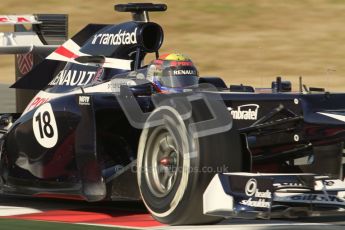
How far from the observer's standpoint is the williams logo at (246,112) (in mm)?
7176

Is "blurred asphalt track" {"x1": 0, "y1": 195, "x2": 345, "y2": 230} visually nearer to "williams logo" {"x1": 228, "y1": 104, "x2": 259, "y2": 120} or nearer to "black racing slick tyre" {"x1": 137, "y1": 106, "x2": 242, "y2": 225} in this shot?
"black racing slick tyre" {"x1": 137, "y1": 106, "x2": 242, "y2": 225}

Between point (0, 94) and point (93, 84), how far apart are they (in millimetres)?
13919

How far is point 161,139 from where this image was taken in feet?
24.0

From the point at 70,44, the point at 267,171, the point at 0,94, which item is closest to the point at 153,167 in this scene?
the point at 267,171

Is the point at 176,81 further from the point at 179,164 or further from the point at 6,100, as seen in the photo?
the point at 6,100

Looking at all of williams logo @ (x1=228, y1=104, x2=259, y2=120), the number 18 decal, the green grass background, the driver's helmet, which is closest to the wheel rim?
williams logo @ (x1=228, y1=104, x2=259, y2=120)

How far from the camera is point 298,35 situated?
2822 centimetres

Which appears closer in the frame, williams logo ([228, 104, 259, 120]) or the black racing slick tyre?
the black racing slick tyre

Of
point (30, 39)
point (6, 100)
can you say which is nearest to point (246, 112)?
point (30, 39)

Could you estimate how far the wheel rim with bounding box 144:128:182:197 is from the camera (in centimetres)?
723

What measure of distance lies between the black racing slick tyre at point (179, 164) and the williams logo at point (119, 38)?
1.64 m

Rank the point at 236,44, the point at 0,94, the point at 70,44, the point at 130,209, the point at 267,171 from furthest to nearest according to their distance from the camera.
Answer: the point at 236,44 → the point at 0,94 → the point at 70,44 → the point at 130,209 → the point at 267,171

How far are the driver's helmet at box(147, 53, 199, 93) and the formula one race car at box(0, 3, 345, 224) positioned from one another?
2cm

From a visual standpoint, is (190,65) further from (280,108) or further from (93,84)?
(280,108)
